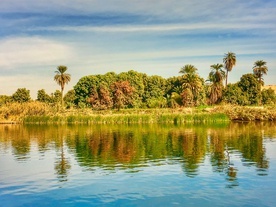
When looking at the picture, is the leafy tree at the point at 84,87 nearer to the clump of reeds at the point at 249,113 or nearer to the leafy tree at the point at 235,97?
the leafy tree at the point at 235,97

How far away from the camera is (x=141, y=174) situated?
76.6 feet

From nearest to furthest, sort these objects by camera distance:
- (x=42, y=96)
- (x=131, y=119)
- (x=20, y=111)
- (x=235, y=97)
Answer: (x=131, y=119) < (x=20, y=111) < (x=235, y=97) < (x=42, y=96)

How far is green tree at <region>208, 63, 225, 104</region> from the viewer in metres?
104

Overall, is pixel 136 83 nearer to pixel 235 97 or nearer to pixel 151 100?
pixel 151 100

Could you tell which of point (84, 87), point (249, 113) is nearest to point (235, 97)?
point (249, 113)

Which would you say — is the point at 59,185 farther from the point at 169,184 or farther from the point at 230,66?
the point at 230,66

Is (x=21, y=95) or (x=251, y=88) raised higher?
(x=251, y=88)

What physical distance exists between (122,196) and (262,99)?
328 ft

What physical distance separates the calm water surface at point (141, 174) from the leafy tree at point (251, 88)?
210ft

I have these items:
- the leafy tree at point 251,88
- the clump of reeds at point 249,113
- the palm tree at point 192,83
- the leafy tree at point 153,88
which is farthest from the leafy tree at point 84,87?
the clump of reeds at point 249,113

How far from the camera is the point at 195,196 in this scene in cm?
1834

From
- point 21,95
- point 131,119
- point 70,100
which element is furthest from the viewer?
point 70,100

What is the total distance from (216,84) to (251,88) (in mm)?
10279

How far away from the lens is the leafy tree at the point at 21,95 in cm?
11844
